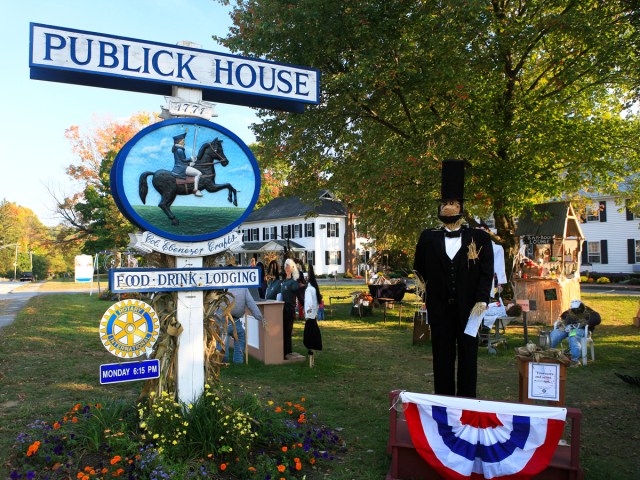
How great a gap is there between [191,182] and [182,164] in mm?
198

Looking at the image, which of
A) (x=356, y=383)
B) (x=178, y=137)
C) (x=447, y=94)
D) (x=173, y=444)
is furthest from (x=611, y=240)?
(x=173, y=444)

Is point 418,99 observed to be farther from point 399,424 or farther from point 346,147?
point 399,424

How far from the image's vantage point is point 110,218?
83.5 feet

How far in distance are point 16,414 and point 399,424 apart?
4.56 m

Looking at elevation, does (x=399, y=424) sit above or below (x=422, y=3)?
below

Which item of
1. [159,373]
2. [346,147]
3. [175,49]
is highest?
[346,147]

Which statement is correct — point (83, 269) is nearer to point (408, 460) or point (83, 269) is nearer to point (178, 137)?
point (178, 137)

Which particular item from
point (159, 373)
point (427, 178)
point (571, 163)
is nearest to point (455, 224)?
point (159, 373)

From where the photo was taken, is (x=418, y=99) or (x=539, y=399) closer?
(x=539, y=399)

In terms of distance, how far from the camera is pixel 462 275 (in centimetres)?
486

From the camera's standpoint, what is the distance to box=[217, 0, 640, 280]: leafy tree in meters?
12.8

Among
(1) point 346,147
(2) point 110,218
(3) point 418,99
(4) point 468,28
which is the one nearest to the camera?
(4) point 468,28

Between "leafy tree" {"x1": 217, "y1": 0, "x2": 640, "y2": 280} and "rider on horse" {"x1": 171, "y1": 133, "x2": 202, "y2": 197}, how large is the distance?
27.5 ft

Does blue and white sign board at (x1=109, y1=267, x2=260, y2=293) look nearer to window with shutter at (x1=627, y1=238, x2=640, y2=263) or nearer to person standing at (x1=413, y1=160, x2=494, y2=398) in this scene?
person standing at (x1=413, y1=160, x2=494, y2=398)
